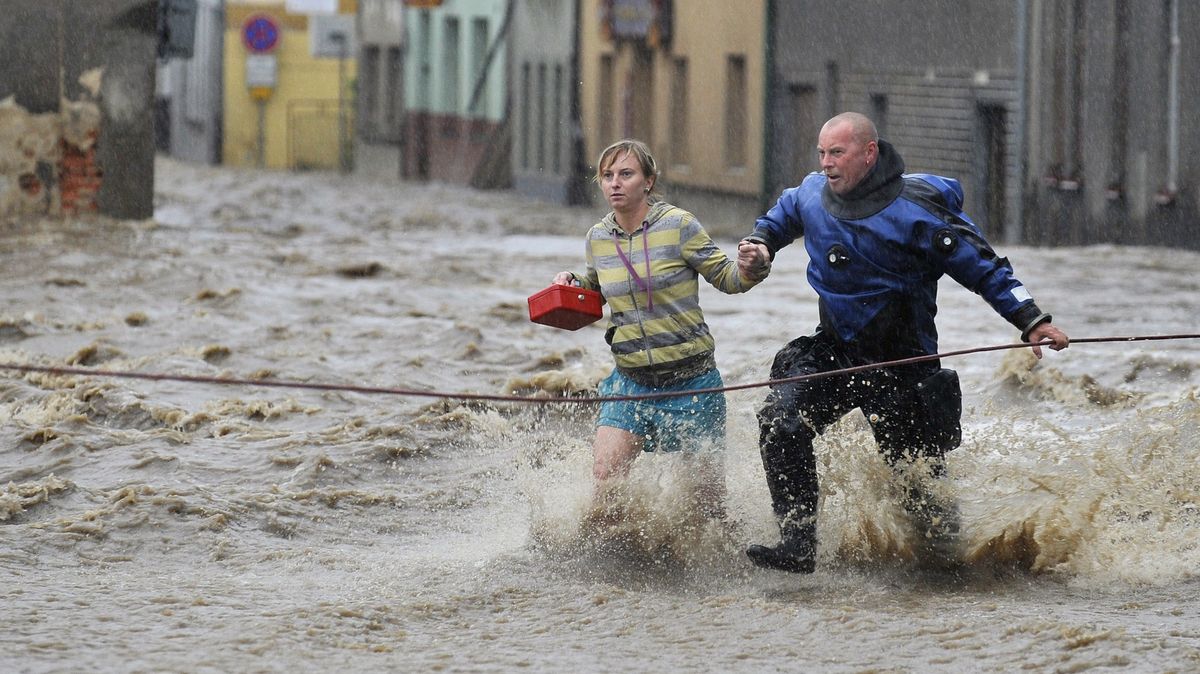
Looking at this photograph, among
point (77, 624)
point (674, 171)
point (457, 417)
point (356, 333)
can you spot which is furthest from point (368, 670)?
point (674, 171)

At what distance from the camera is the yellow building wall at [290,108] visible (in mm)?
50406

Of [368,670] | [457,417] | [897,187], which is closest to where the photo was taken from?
[368,670]

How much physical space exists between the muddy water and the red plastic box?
1.76 feet

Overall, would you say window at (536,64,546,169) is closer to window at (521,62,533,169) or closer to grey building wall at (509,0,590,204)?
grey building wall at (509,0,590,204)

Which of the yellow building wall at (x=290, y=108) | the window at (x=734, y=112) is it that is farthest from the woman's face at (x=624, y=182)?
the yellow building wall at (x=290, y=108)

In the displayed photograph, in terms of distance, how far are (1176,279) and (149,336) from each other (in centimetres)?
858

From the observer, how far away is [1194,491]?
7.66 meters

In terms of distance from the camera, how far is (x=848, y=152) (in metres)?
6.53

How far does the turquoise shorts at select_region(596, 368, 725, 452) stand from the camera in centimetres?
683

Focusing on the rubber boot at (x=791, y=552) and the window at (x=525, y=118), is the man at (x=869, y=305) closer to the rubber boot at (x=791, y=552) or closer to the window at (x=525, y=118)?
the rubber boot at (x=791, y=552)

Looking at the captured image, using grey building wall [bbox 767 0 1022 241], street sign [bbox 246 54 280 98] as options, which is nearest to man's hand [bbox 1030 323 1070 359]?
grey building wall [bbox 767 0 1022 241]

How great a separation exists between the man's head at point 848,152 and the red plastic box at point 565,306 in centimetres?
89

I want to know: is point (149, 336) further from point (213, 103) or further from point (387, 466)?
point (213, 103)

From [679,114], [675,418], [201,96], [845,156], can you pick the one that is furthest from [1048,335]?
[201,96]
